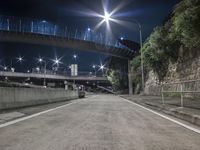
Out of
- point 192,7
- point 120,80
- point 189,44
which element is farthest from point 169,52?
point 120,80

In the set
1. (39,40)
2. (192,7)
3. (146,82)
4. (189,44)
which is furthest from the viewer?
(39,40)

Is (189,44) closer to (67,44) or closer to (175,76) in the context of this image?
(175,76)

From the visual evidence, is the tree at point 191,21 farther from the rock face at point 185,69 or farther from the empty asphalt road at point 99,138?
the empty asphalt road at point 99,138

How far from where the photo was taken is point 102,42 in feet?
232

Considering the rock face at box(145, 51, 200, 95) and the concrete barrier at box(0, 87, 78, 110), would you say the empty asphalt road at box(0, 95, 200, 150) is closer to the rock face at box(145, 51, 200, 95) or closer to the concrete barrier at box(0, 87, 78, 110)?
the concrete barrier at box(0, 87, 78, 110)

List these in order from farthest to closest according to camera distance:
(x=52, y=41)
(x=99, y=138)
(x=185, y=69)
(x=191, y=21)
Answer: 1. (x=52, y=41)
2. (x=185, y=69)
3. (x=191, y=21)
4. (x=99, y=138)

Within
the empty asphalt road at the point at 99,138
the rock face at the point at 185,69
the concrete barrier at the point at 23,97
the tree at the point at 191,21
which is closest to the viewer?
the empty asphalt road at the point at 99,138

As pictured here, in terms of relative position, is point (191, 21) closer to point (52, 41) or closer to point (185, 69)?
point (185, 69)

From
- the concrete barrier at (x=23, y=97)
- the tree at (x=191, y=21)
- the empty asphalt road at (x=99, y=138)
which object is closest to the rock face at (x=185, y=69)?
the tree at (x=191, y=21)

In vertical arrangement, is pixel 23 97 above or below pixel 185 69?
below

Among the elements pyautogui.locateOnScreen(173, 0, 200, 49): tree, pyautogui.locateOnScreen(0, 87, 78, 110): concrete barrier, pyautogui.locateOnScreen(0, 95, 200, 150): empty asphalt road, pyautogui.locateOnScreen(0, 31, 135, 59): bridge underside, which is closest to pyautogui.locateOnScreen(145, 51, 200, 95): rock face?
pyautogui.locateOnScreen(173, 0, 200, 49): tree

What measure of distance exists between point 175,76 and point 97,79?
97666 millimetres

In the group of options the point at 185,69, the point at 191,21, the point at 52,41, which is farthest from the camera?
the point at 52,41

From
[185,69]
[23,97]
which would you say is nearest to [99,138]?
[23,97]
